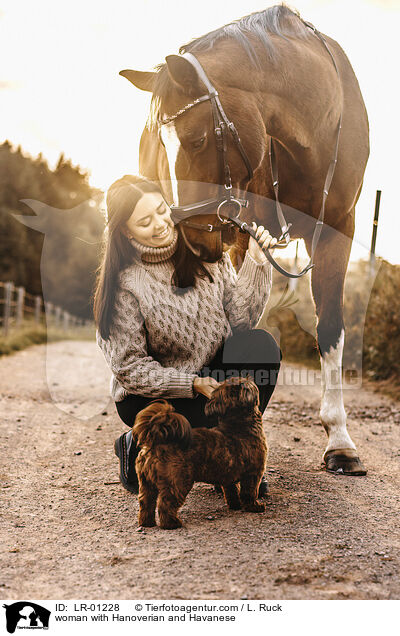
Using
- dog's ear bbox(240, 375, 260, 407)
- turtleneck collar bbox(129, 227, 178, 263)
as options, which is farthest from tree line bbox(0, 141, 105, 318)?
dog's ear bbox(240, 375, 260, 407)

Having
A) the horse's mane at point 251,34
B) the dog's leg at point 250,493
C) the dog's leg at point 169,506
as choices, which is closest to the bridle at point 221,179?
the horse's mane at point 251,34

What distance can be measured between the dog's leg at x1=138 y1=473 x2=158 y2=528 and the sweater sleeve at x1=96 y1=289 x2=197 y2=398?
1.00ft

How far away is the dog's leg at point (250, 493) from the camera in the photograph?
79.1 inches

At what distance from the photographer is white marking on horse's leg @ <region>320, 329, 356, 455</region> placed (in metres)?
2.90

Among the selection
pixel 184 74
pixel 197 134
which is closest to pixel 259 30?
pixel 184 74

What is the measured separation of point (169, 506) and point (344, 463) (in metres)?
1.25

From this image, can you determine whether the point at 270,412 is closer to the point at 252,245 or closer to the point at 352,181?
the point at 352,181

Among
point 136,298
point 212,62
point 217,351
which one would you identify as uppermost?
point 212,62

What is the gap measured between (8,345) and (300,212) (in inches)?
282

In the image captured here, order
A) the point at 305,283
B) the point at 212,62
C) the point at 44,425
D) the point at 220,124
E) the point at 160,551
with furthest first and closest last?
the point at 305,283 < the point at 44,425 < the point at 212,62 < the point at 220,124 < the point at 160,551

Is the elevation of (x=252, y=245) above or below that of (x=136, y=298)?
above

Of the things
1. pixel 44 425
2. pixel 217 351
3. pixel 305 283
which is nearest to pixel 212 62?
pixel 217 351

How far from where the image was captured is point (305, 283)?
23.9ft
